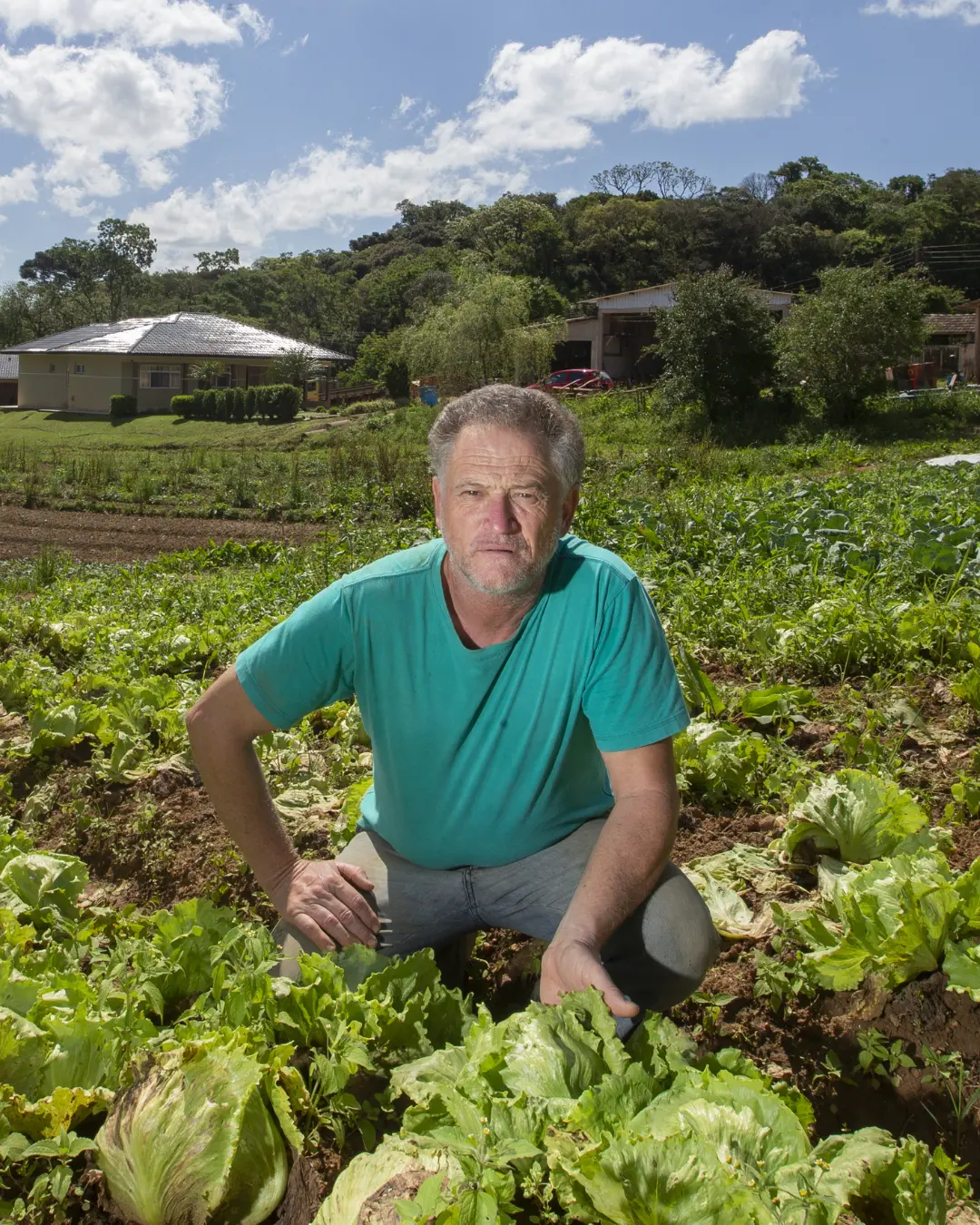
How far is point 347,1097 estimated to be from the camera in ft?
5.90

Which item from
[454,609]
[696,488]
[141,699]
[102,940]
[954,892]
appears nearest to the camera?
[954,892]

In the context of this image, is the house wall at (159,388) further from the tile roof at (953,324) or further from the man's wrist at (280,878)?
the man's wrist at (280,878)

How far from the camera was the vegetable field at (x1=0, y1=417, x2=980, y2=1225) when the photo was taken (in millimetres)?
1531

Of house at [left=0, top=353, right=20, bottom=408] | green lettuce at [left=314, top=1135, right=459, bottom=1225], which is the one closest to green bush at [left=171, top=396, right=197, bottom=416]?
house at [left=0, top=353, right=20, bottom=408]

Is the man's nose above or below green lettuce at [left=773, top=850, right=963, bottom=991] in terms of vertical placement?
above

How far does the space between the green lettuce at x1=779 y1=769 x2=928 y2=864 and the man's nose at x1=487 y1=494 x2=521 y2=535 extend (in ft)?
4.06

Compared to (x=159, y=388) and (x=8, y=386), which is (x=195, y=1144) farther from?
(x=8, y=386)

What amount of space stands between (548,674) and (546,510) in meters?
0.35

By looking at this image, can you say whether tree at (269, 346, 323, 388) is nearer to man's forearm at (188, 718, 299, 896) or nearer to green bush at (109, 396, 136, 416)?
green bush at (109, 396, 136, 416)

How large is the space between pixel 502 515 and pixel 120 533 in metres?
13.2

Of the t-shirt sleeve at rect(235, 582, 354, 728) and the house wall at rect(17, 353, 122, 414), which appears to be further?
the house wall at rect(17, 353, 122, 414)

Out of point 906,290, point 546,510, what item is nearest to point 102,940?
point 546,510

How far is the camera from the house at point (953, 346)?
4219 centimetres

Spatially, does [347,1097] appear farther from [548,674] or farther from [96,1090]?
[548,674]
